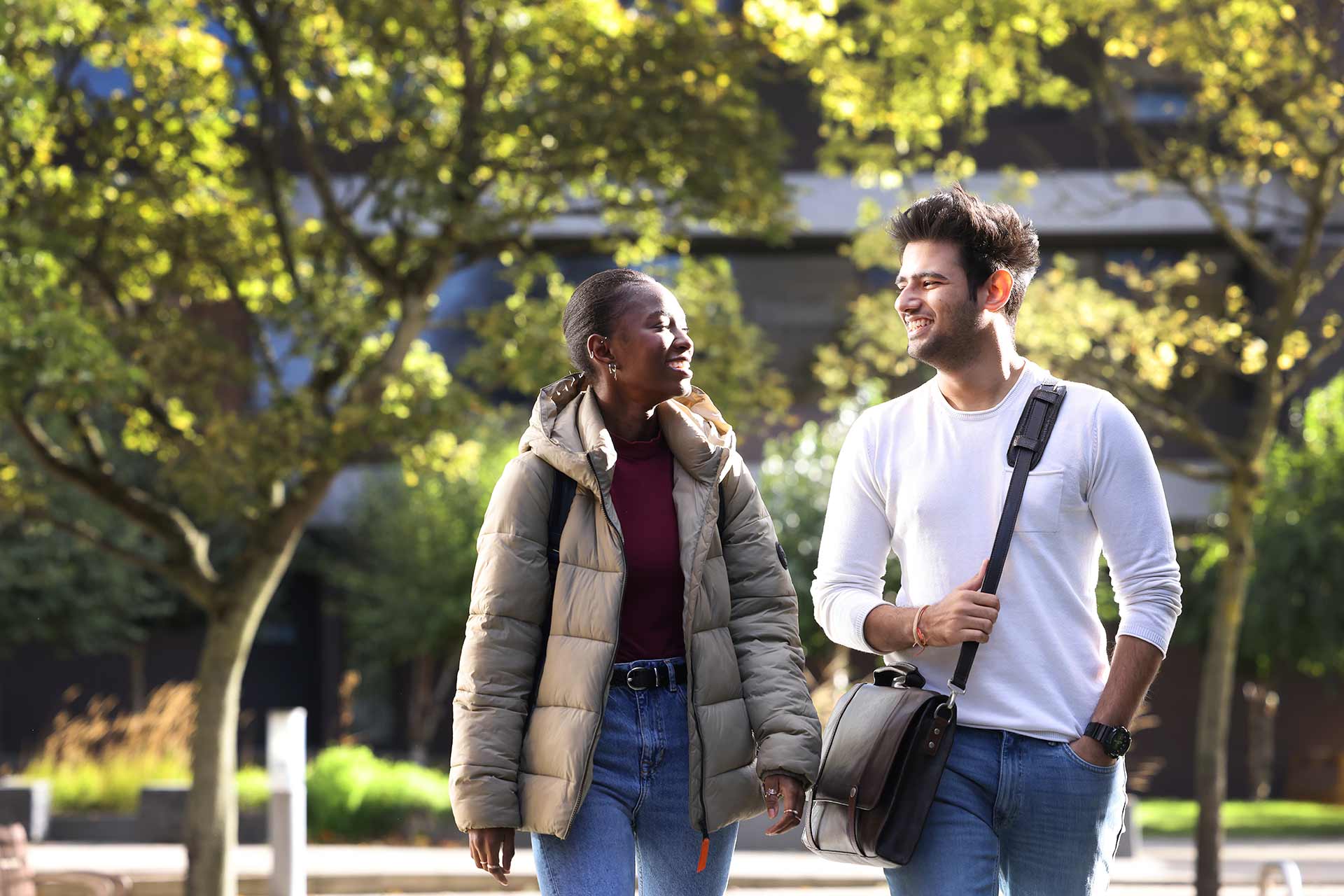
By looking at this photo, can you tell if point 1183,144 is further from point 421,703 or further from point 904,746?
point 421,703

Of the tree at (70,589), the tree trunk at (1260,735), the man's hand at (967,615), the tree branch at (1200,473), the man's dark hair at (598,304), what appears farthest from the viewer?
the tree trunk at (1260,735)

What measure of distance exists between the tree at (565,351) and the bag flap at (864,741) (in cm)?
686

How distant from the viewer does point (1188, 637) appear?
23.4 meters

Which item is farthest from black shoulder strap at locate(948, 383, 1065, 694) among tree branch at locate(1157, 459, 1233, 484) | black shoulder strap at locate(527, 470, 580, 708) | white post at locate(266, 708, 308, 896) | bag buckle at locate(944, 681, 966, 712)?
tree branch at locate(1157, 459, 1233, 484)

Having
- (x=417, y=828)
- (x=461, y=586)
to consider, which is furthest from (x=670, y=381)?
(x=461, y=586)

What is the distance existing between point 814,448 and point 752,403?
31.5 ft

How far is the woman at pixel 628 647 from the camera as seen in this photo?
324cm

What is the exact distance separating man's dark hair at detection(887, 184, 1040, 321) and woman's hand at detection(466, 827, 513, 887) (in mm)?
1502

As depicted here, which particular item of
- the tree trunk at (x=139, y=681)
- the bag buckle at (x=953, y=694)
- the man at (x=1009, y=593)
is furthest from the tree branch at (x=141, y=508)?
the tree trunk at (x=139, y=681)

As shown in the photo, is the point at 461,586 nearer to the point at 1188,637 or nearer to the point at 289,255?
the point at 1188,637

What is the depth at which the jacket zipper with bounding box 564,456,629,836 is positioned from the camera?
322 cm

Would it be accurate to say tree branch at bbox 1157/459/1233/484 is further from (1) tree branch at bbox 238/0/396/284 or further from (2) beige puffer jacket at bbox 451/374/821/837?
(2) beige puffer jacket at bbox 451/374/821/837

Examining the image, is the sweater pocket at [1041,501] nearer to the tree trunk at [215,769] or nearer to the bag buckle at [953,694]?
the bag buckle at [953,694]

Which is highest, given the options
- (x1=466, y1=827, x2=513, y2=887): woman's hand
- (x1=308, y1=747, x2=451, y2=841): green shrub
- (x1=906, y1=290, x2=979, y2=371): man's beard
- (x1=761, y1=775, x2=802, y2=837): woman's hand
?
(x1=906, y1=290, x2=979, y2=371): man's beard
